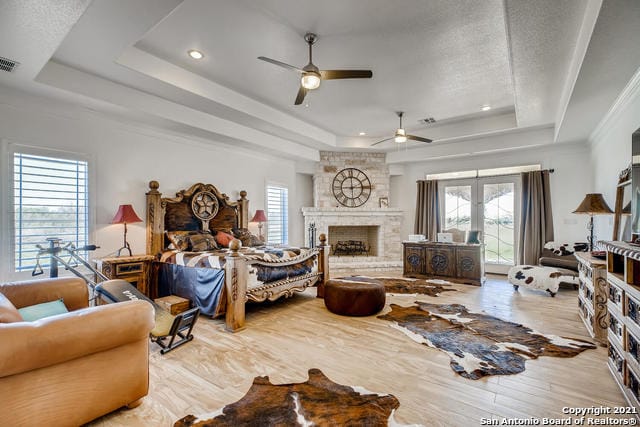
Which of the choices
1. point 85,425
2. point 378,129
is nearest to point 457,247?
point 378,129

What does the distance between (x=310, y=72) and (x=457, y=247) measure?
4.46 metres

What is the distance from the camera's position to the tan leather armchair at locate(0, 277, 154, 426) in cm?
153

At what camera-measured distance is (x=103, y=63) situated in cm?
330

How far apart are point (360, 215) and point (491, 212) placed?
9.64ft

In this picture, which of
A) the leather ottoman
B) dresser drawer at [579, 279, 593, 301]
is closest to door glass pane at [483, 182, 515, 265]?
dresser drawer at [579, 279, 593, 301]

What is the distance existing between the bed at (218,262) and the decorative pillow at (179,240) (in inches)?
1.8

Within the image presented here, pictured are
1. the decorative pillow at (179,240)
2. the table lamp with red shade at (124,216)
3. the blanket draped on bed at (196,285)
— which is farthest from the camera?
the decorative pillow at (179,240)

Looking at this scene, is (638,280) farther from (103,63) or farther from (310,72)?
(103,63)

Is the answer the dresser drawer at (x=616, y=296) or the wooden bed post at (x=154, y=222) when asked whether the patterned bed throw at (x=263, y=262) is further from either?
the dresser drawer at (x=616, y=296)

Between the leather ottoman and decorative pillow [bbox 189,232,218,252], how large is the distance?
82.8 inches

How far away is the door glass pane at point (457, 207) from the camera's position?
720 centimetres

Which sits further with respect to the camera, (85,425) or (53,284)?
(53,284)

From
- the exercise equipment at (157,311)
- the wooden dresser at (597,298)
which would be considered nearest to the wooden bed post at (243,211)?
the exercise equipment at (157,311)

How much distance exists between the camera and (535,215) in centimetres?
616
